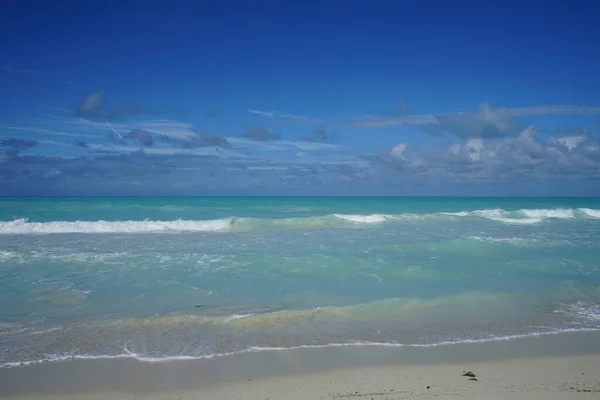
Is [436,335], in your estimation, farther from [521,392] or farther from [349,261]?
[349,261]

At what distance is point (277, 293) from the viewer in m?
10.2

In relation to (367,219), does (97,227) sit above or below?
below

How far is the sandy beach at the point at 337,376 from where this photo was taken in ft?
17.1

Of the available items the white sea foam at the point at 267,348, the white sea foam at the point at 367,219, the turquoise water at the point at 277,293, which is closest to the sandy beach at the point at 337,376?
the white sea foam at the point at 267,348

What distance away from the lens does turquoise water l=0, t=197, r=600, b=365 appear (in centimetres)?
721

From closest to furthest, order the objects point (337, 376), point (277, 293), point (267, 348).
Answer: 1. point (337, 376)
2. point (267, 348)
3. point (277, 293)

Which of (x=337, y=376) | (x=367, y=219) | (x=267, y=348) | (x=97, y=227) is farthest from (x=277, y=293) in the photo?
Answer: (x=367, y=219)

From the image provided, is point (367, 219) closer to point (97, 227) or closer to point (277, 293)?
point (97, 227)

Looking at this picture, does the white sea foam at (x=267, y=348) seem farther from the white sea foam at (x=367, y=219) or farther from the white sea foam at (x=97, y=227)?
the white sea foam at (x=367, y=219)

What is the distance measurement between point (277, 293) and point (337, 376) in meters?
4.59

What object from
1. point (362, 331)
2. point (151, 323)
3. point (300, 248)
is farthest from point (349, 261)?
point (151, 323)

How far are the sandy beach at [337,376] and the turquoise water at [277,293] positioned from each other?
46cm

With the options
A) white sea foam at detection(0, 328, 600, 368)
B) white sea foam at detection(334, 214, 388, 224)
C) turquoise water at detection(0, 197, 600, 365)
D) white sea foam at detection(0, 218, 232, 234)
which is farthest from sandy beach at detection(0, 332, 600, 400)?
white sea foam at detection(334, 214, 388, 224)

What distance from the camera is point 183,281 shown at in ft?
37.2
